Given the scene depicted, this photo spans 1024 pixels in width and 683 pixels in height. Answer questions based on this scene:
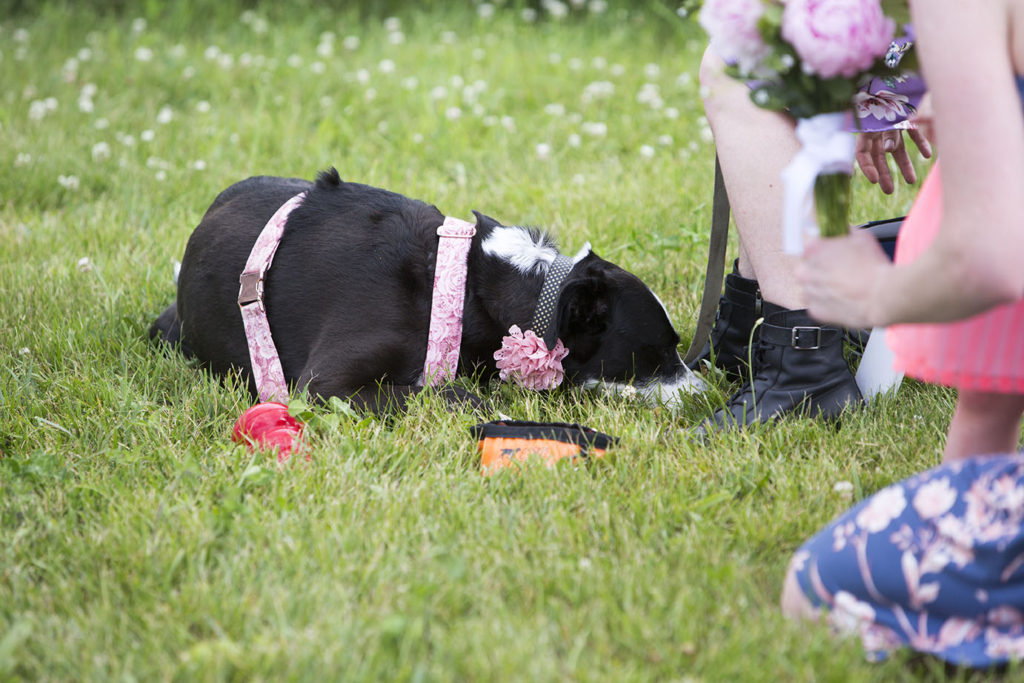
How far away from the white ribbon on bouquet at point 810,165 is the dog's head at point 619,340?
1457 mm

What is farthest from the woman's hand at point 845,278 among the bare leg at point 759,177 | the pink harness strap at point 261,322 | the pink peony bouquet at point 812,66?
→ the pink harness strap at point 261,322

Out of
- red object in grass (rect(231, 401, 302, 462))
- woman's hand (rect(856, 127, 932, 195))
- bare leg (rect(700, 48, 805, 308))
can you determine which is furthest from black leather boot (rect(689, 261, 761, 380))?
red object in grass (rect(231, 401, 302, 462))

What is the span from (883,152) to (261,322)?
2011 mm

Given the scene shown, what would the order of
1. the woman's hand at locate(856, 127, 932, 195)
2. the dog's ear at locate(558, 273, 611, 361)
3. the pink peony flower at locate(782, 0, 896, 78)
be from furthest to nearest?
the dog's ear at locate(558, 273, 611, 361) → the woman's hand at locate(856, 127, 932, 195) → the pink peony flower at locate(782, 0, 896, 78)

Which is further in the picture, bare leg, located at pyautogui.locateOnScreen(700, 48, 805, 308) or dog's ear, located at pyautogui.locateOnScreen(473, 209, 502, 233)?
dog's ear, located at pyautogui.locateOnScreen(473, 209, 502, 233)

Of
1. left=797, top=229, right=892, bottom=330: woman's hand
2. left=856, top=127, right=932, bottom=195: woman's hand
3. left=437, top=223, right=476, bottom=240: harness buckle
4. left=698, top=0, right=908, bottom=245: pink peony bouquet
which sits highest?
left=698, top=0, right=908, bottom=245: pink peony bouquet

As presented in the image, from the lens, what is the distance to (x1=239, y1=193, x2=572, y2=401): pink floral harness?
9.71 feet

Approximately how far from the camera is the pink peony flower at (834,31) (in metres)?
1.54

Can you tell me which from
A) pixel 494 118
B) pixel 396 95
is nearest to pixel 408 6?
pixel 396 95

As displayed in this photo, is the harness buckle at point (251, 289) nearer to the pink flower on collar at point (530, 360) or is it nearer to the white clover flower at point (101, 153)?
the pink flower on collar at point (530, 360)

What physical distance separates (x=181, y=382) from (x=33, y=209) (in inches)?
87.2

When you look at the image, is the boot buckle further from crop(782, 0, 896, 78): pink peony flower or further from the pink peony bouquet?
crop(782, 0, 896, 78): pink peony flower

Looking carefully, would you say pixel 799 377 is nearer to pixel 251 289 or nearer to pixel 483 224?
pixel 483 224

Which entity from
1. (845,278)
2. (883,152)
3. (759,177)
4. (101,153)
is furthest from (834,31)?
(101,153)
